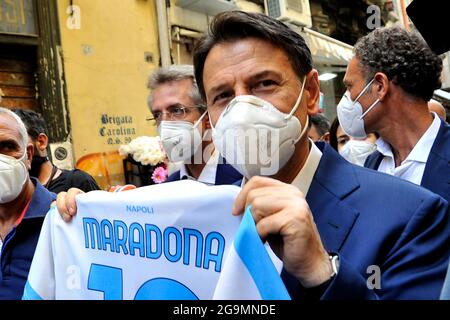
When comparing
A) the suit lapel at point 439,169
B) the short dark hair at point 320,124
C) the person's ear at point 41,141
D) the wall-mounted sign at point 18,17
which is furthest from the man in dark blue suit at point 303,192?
the wall-mounted sign at point 18,17

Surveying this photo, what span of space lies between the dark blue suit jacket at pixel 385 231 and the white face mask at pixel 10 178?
5.06ft

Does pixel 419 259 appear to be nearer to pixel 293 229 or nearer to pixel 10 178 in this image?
pixel 293 229

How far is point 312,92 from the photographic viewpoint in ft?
5.18

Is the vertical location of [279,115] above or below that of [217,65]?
below

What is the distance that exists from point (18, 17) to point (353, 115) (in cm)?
497

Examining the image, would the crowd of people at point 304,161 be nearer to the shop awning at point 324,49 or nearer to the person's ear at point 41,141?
the person's ear at point 41,141

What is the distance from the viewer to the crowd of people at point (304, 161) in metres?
0.98

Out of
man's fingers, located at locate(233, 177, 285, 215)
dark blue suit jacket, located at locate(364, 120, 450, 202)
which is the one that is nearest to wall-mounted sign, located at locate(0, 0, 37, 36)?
dark blue suit jacket, located at locate(364, 120, 450, 202)
